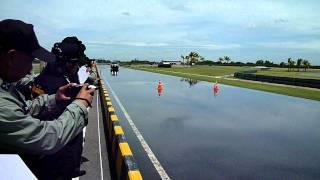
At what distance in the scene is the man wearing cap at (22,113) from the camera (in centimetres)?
216

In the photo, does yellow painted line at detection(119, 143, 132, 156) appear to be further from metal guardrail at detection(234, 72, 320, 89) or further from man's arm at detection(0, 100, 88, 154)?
metal guardrail at detection(234, 72, 320, 89)

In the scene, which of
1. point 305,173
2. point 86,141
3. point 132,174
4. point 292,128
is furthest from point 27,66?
point 292,128

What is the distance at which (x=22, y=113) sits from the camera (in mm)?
2215

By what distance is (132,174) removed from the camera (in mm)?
5730

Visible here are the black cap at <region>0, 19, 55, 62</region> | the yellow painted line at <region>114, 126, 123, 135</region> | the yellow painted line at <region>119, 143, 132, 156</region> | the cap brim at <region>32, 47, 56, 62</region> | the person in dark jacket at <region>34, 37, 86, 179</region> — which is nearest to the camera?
the black cap at <region>0, 19, 55, 62</region>

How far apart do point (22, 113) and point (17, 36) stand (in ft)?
1.39

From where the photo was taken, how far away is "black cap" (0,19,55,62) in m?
2.31

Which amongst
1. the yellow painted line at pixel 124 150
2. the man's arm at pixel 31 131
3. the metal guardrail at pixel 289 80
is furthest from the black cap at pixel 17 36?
the metal guardrail at pixel 289 80

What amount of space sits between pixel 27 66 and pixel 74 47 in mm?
2376

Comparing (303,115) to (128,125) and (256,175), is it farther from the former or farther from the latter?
(256,175)

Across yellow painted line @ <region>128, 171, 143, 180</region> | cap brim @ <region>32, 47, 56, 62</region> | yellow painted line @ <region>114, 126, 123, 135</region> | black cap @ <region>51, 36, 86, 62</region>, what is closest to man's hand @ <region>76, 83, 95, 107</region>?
cap brim @ <region>32, 47, 56, 62</region>

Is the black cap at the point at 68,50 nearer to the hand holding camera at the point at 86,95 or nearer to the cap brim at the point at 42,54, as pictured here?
the cap brim at the point at 42,54

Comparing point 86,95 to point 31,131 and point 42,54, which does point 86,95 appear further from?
point 31,131

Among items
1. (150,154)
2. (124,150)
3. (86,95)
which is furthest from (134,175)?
(150,154)
